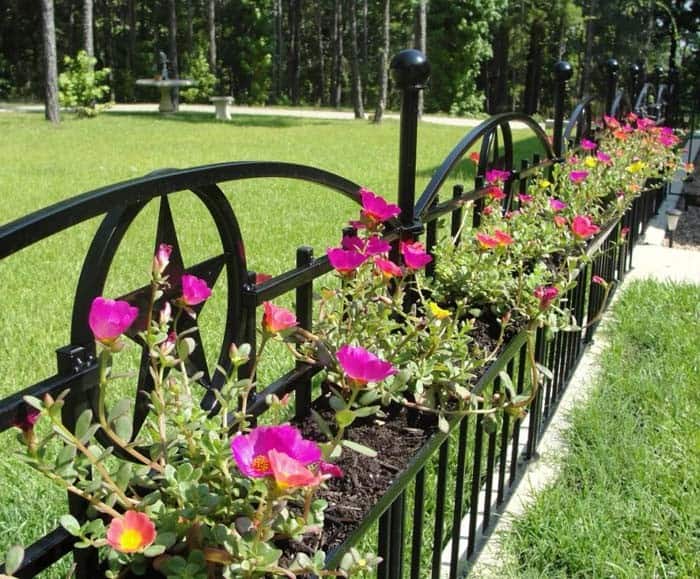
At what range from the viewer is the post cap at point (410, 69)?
6.92ft

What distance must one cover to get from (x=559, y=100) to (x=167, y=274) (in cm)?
314

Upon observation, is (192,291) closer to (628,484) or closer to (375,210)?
(375,210)

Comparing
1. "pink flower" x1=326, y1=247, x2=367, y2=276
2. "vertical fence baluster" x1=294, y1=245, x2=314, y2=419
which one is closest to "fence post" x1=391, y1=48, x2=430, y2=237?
"vertical fence baluster" x1=294, y1=245, x2=314, y2=419

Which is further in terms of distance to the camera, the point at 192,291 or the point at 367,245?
the point at 367,245

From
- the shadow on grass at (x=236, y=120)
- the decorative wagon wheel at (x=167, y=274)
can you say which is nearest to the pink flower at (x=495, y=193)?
the decorative wagon wheel at (x=167, y=274)

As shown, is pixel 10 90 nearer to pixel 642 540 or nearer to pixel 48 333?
pixel 48 333

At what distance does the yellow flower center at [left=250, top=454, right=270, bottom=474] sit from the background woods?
28436mm

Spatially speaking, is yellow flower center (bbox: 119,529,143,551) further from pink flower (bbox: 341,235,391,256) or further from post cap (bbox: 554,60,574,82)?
post cap (bbox: 554,60,574,82)

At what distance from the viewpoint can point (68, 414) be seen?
1.11 metres

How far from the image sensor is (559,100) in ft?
13.3

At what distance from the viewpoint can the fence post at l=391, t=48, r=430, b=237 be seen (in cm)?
212

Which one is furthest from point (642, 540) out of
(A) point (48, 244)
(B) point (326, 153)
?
(B) point (326, 153)

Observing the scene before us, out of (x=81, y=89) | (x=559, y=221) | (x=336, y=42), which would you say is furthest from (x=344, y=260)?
(x=336, y=42)

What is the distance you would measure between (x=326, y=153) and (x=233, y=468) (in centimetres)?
1166
